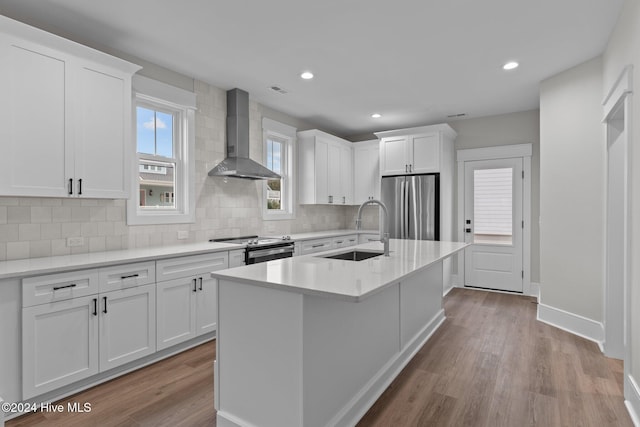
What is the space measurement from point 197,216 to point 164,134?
0.95m

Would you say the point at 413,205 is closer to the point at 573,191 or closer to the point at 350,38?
the point at 573,191

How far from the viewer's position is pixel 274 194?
16.7ft

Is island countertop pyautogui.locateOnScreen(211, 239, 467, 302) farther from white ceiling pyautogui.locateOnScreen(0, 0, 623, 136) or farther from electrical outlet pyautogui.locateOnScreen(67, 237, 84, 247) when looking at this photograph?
white ceiling pyautogui.locateOnScreen(0, 0, 623, 136)

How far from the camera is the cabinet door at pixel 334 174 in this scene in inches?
222

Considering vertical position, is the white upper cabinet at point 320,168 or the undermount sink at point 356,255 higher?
the white upper cabinet at point 320,168

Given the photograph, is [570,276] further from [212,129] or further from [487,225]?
[212,129]

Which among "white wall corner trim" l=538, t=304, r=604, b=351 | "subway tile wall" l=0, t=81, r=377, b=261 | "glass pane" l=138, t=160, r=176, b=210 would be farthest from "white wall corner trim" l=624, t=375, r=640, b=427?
"glass pane" l=138, t=160, r=176, b=210

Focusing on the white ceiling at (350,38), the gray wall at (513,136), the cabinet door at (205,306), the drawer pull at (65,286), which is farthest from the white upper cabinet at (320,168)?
the drawer pull at (65,286)

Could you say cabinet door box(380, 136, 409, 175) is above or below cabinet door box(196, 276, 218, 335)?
above

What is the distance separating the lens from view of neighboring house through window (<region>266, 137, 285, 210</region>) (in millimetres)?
4996

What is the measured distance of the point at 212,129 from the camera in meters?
4.01

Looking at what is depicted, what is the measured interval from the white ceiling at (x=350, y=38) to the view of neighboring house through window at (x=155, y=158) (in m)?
0.56

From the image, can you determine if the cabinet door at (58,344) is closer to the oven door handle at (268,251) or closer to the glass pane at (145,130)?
the oven door handle at (268,251)

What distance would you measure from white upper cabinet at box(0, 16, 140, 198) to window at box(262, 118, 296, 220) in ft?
7.00
